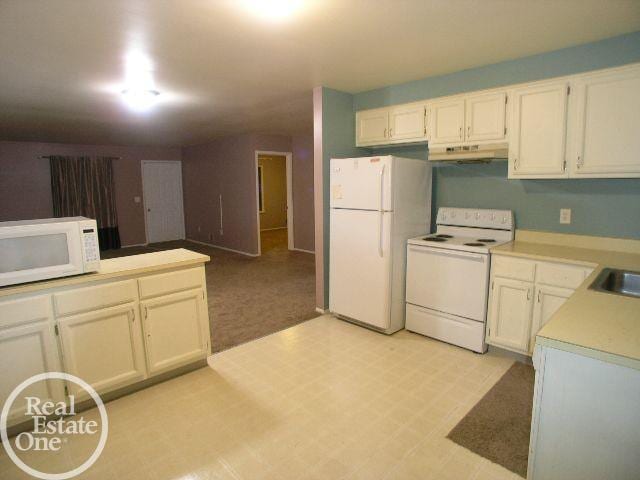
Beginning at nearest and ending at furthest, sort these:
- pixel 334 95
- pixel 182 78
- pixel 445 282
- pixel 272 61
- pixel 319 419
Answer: pixel 319 419, pixel 272 61, pixel 445 282, pixel 182 78, pixel 334 95

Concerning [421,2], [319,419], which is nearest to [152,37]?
[421,2]

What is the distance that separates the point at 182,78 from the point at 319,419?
312 cm

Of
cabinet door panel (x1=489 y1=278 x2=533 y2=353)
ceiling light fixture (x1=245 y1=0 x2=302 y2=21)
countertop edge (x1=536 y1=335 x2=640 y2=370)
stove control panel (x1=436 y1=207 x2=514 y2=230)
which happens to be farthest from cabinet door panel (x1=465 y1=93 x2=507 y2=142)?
countertop edge (x1=536 y1=335 x2=640 y2=370)

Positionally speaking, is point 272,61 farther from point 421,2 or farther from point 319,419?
point 319,419

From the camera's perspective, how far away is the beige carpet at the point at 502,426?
193cm

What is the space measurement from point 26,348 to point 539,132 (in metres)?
3.73

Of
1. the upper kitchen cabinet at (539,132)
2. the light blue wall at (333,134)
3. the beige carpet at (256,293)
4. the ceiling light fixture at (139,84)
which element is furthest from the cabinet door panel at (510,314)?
the ceiling light fixture at (139,84)

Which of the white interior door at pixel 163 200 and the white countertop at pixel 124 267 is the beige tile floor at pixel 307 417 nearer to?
the white countertop at pixel 124 267

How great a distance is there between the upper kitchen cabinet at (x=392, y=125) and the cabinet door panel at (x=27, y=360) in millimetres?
→ 3203

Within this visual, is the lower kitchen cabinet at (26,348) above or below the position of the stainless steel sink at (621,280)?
below

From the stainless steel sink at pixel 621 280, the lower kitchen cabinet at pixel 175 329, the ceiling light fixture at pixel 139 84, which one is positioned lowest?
the lower kitchen cabinet at pixel 175 329

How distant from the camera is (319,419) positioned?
2248 millimetres

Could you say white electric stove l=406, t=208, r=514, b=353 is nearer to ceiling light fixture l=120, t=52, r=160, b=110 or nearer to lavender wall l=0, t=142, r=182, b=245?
ceiling light fixture l=120, t=52, r=160, b=110

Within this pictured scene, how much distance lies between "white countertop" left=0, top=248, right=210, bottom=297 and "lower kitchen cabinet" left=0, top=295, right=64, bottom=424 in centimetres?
7
